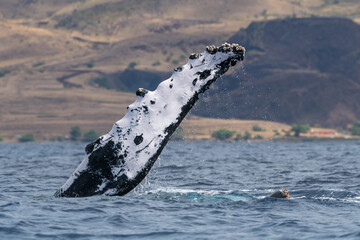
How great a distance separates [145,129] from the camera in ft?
38.4

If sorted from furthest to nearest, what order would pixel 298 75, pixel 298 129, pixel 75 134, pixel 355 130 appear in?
pixel 298 75
pixel 355 130
pixel 75 134
pixel 298 129

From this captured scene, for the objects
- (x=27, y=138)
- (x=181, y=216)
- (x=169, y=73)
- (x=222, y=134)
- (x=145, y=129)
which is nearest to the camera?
(x=145, y=129)

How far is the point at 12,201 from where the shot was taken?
48.4 feet

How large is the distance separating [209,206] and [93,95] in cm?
14153

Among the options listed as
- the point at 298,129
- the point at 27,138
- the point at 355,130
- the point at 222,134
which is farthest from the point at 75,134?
the point at 355,130

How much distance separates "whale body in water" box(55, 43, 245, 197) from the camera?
11.7m

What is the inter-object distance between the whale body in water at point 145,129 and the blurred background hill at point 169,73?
117283mm

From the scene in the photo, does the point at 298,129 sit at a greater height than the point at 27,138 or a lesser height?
lesser

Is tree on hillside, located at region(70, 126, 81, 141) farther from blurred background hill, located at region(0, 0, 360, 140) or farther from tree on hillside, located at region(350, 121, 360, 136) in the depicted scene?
tree on hillside, located at region(350, 121, 360, 136)

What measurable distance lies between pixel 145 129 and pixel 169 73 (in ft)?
514

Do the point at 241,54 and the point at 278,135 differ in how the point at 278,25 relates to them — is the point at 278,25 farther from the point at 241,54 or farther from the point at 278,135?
the point at 241,54

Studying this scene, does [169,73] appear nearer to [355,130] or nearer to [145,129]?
[355,130]

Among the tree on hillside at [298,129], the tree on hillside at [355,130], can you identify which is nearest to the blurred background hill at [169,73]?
the tree on hillside at [355,130]

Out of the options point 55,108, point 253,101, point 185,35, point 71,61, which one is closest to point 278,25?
point 185,35
